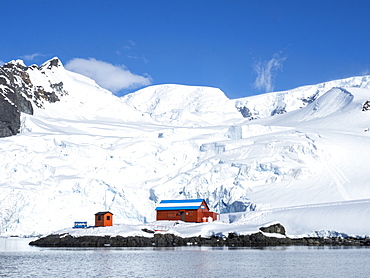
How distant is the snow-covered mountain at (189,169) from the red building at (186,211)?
2281 millimetres

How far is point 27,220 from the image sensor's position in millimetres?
54188

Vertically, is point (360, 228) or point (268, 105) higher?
point (268, 105)

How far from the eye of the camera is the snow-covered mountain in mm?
52188

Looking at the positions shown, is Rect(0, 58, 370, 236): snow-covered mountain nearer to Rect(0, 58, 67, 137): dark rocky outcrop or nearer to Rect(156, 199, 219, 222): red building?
Rect(0, 58, 67, 137): dark rocky outcrop

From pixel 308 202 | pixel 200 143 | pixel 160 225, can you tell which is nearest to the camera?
pixel 160 225

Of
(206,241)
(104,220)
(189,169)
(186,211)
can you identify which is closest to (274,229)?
(206,241)

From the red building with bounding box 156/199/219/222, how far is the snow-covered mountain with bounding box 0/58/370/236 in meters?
2.28

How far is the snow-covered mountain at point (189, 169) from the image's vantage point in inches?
2055

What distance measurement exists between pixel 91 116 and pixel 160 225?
59.9 meters

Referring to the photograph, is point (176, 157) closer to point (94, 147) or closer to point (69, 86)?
point (94, 147)

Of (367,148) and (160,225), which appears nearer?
(160,225)

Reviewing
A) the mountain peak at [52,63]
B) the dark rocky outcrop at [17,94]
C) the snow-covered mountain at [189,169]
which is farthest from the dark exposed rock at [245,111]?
the snow-covered mountain at [189,169]

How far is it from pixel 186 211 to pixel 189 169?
1706 centimetres

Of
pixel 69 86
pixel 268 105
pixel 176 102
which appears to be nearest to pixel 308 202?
pixel 69 86
